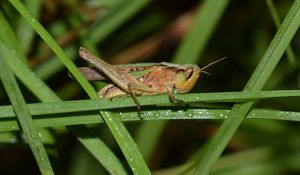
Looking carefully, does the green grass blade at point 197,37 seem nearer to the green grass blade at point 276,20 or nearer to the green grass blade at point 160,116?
the green grass blade at point 276,20

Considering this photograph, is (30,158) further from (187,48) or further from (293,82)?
(293,82)

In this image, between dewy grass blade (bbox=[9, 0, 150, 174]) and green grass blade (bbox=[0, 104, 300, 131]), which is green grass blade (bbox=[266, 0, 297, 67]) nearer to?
green grass blade (bbox=[0, 104, 300, 131])

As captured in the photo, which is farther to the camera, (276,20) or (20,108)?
(276,20)

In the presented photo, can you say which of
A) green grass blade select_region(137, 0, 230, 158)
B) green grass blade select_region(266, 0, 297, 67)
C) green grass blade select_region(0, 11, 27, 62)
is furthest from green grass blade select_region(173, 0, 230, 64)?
green grass blade select_region(0, 11, 27, 62)

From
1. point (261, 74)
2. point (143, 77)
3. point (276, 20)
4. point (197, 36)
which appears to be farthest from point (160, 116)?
point (197, 36)

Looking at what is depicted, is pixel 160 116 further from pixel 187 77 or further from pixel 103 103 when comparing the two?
pixel 187 77

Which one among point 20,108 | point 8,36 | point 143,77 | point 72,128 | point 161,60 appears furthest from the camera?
point 161,60

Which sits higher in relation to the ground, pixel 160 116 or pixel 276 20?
pixel 276 20
